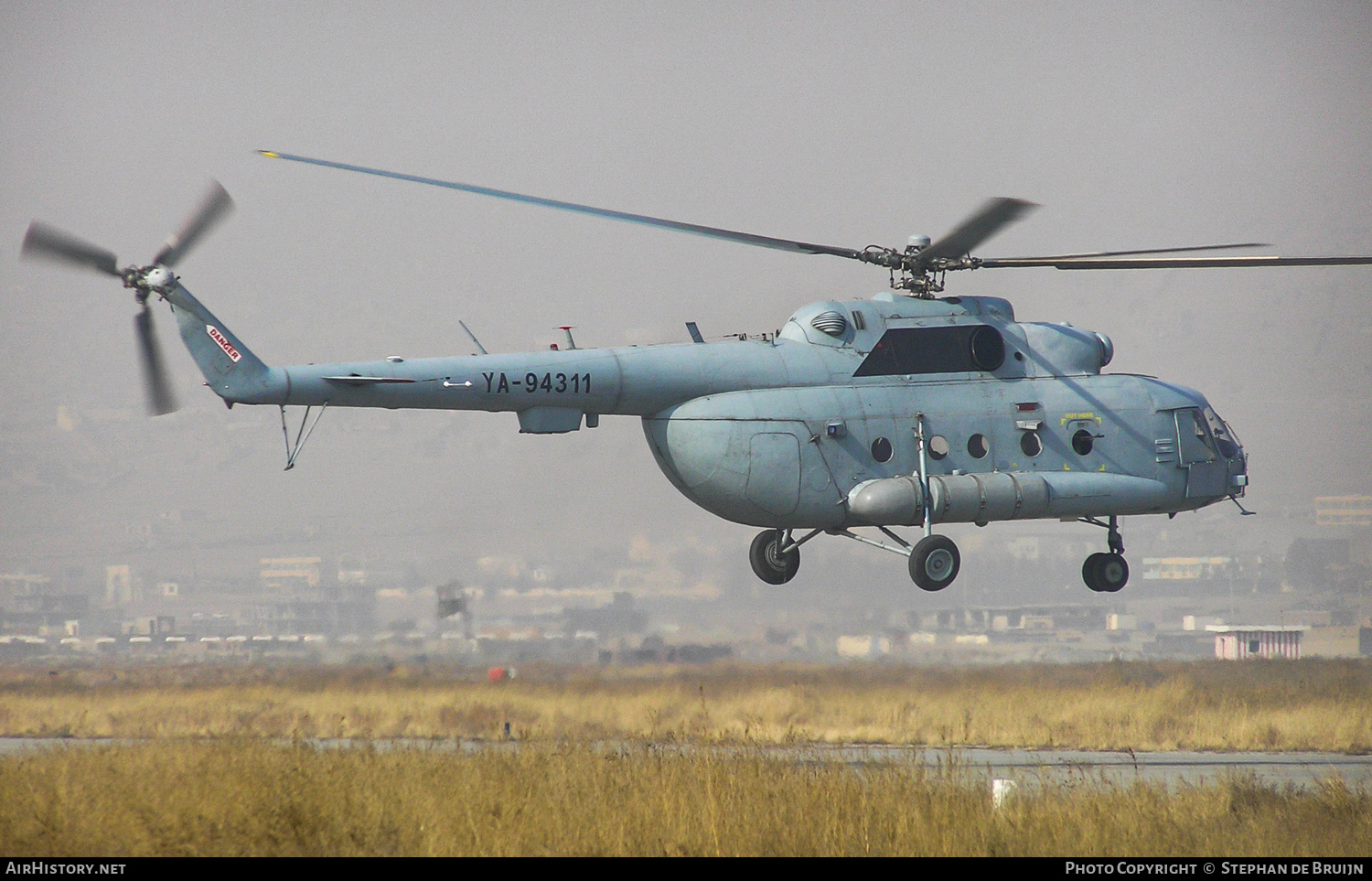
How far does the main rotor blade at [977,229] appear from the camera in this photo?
1739 centimetres

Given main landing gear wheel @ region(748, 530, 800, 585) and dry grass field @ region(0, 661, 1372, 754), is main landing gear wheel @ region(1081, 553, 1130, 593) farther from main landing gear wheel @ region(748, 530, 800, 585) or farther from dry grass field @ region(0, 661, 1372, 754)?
dry grass field @ region(0, 661, 1372, 754)

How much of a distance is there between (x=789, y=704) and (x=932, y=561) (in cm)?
1523

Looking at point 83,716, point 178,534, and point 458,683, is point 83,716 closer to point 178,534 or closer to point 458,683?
point 458,683

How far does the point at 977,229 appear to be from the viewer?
18.5 metres

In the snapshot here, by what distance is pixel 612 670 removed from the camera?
38.9m

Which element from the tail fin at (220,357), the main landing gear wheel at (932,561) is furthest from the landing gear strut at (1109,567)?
the tail fin at (220,357)

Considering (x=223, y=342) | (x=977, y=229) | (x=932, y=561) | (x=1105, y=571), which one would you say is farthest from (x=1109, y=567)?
(x=223, y=342)

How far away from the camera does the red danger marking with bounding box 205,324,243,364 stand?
53.0 ft

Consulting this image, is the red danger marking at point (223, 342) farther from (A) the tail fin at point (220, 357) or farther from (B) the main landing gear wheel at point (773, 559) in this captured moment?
(B) the main landing gear wheel at point (773, 559)

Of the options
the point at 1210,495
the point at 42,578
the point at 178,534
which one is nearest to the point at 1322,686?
the point at 1210,495

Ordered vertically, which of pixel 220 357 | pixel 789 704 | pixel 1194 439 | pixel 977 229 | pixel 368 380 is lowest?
pixel 789 704

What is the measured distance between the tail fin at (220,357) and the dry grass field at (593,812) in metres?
4.05

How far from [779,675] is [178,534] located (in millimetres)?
174220

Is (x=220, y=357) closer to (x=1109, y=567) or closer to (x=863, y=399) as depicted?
(x=863, y=399)
